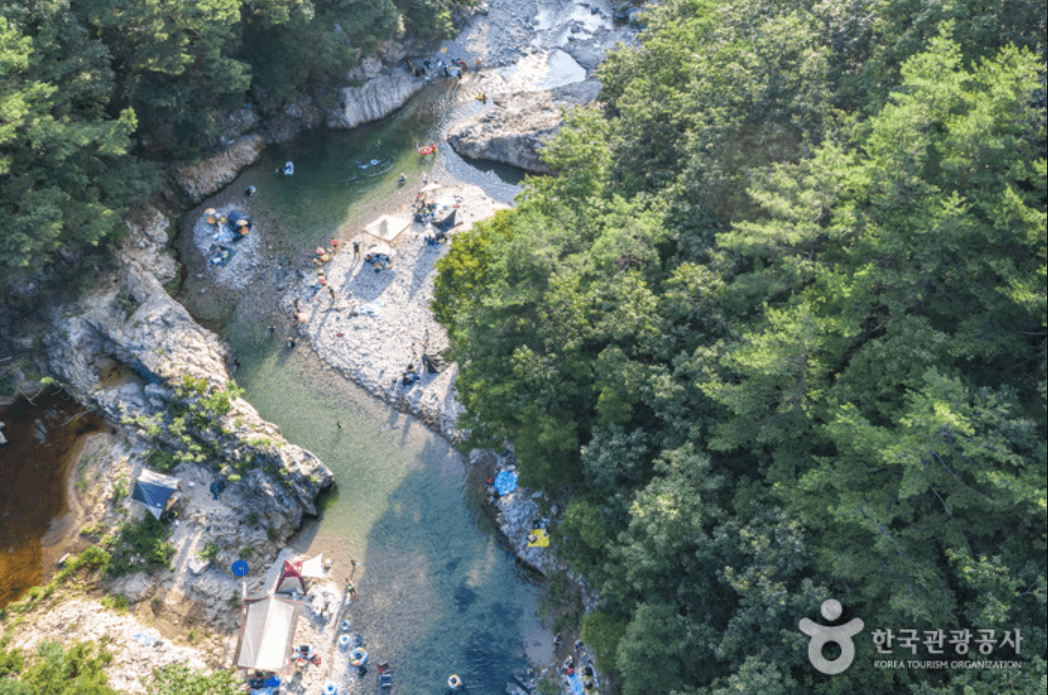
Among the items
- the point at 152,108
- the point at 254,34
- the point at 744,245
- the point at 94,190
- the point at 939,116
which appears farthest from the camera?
the point at 254,34

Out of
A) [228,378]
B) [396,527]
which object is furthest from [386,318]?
[396,527]

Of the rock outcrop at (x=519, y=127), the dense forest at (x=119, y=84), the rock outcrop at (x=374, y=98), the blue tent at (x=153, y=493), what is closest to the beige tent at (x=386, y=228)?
the rock outcrop at (x=519, y=127)

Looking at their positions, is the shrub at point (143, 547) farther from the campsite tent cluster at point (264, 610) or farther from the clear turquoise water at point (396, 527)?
the clear turquoise water at point (396, 527)

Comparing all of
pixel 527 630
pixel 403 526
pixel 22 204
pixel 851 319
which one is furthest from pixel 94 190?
pixel 851 319

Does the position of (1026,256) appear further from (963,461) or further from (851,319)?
(963,461)

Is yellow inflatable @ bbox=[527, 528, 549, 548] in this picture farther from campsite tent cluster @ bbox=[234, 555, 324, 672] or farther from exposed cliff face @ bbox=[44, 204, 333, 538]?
exposed cliff face @ bbox=[44, 204, 333, 538]

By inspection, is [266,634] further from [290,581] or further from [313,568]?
[313,568]
